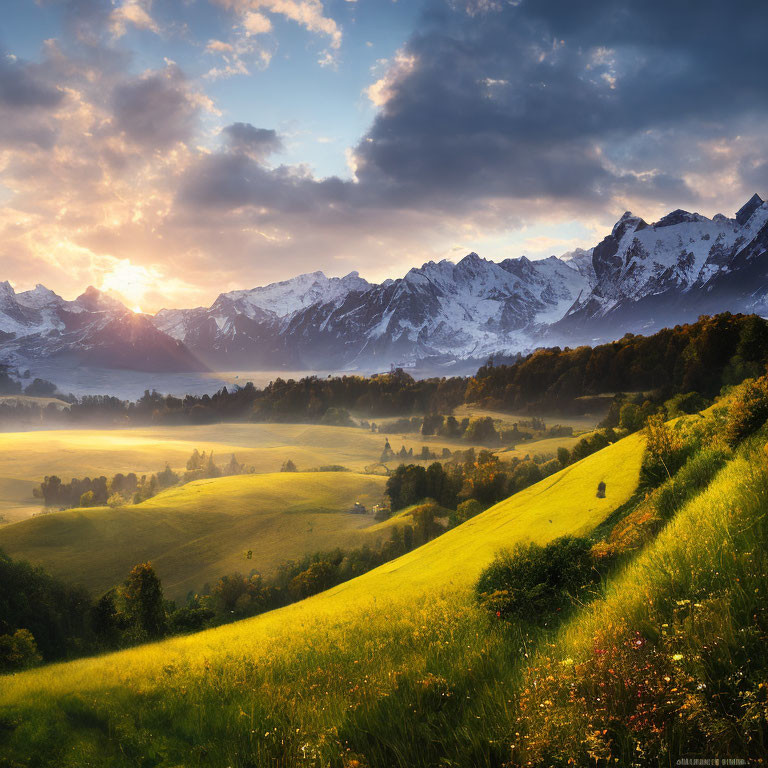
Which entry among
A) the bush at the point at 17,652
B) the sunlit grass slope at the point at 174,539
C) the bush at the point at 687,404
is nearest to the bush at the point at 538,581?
the bush at the point at 687,404

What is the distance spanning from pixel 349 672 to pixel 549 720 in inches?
207

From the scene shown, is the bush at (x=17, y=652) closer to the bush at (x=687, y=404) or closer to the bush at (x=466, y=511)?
the bush at (x=687, y=404)

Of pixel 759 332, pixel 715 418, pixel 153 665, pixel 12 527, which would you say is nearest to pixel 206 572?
pixel 12 527

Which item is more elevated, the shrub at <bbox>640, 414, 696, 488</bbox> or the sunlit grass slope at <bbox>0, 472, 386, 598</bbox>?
the shrub at <bbox>640, 414, 696, 488</bbox>

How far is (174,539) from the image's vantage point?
15775 cm

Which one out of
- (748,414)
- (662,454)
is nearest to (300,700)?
(748,414)

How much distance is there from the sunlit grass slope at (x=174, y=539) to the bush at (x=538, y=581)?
11509 cm

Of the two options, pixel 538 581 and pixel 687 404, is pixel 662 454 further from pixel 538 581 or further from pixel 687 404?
pixel 687 404

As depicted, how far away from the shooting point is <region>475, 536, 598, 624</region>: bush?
11.3 meters

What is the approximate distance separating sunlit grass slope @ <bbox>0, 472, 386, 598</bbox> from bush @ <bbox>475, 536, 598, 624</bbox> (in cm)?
11509

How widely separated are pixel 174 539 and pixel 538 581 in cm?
16977

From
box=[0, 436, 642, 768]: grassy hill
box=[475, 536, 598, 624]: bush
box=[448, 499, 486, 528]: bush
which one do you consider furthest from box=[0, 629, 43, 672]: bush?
box=[448, 499, 486, 528]: bush

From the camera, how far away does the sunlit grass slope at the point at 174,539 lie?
434 feet

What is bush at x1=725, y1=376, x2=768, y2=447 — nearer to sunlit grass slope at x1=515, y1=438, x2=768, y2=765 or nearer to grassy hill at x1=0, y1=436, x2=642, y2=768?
sunlit grass slope at x1=515, y1=438, x2=768, y2=765
